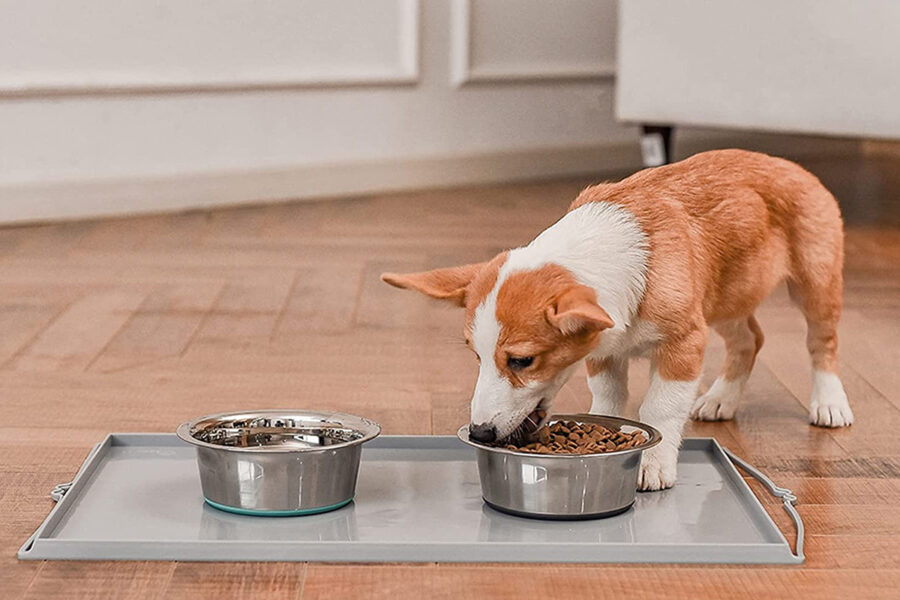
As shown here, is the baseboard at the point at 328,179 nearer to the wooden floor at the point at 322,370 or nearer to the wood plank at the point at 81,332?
the wooden floor at the point at 322,370

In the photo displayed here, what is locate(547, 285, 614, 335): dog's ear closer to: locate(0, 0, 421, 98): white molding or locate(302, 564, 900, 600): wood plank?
locate(302, 564, 900, 600): wood plank

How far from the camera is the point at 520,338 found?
1.38 meters

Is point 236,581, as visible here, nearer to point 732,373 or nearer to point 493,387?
point 493,387

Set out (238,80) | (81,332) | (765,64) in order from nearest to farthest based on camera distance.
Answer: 1. (81,332)
2. (765,64)
3. (238,80)

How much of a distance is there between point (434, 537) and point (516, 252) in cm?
34

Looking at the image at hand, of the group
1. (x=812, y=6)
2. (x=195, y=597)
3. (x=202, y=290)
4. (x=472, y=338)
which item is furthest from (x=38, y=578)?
(x=812, y=6)

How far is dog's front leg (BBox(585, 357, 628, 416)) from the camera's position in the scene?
1.68 meters

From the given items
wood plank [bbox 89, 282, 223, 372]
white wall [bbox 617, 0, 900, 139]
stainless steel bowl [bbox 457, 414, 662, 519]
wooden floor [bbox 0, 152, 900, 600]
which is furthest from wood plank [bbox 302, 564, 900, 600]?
white wall [bbox 617, 0, 900, 139]

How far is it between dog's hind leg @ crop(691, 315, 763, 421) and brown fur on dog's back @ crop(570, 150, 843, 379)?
9cm

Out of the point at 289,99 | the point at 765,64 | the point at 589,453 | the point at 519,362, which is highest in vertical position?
the point at 765,64

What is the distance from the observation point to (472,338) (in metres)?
1.42

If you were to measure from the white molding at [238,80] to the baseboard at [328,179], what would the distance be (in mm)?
254

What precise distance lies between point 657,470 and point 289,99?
2.71m

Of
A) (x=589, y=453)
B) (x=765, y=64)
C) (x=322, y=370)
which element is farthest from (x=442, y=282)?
(x=765, y=64)
